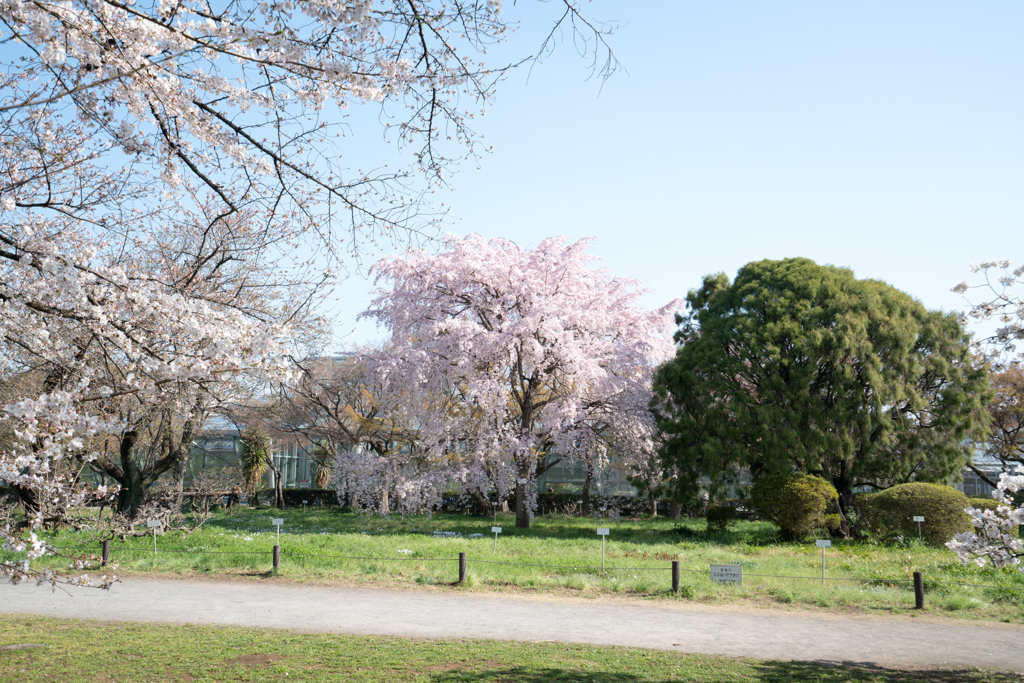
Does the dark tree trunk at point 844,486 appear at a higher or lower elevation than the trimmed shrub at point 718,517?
higher

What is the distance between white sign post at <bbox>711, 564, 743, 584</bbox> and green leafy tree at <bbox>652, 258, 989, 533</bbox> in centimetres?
752

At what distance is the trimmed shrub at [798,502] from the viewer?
17.7m

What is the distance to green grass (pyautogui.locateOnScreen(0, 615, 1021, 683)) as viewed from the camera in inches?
269

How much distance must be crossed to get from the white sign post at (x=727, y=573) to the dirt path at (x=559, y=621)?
0.71 m

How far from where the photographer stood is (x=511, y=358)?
2131 cm

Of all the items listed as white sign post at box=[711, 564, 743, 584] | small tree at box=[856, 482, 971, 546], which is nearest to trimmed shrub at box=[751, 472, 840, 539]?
small tree at box=[856, 482, 971, 546]

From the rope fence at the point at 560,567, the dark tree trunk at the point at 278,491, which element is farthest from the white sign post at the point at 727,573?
the dark tree trunk at the point at 278,491

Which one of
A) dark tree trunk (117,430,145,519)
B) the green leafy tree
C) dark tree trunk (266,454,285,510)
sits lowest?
dark tree trunk (266,454,285,510)

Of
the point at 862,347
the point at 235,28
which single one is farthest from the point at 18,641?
the point at 862,347

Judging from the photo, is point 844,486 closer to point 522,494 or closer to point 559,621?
point 522,494

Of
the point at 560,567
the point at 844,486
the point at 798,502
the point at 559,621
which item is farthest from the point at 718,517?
the point at 559,621

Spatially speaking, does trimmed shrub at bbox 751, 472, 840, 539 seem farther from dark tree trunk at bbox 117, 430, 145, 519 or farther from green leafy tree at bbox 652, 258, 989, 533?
dark tree trunk at bbox 117, 430, 145, 519

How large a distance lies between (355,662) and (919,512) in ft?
48.8

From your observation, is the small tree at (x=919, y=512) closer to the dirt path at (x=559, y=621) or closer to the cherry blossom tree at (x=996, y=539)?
the dirt path at (x=559, y=621)
